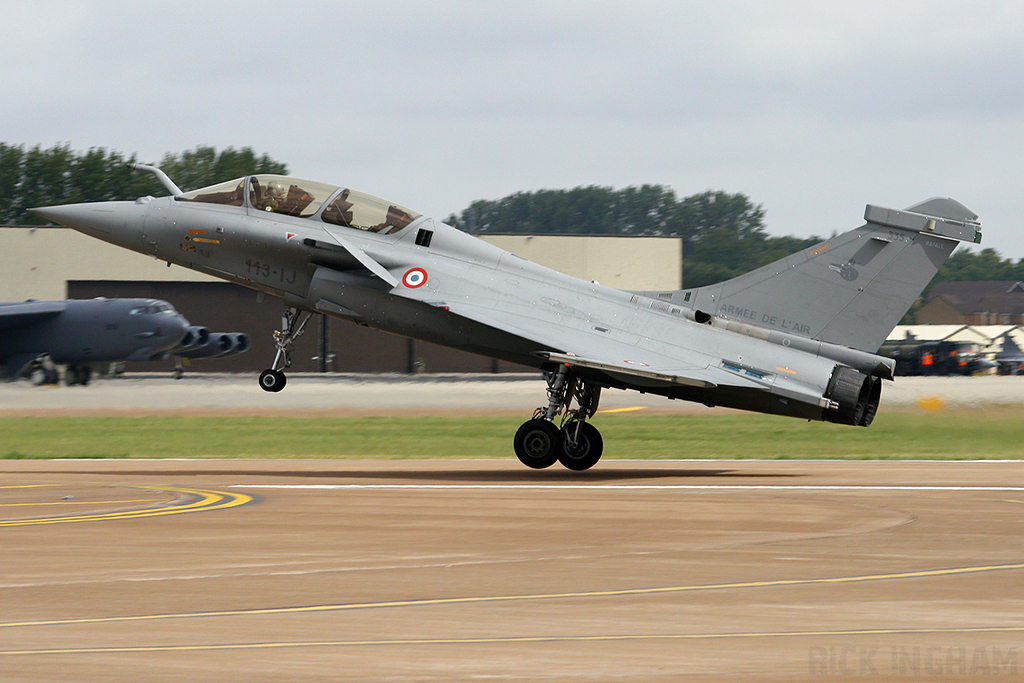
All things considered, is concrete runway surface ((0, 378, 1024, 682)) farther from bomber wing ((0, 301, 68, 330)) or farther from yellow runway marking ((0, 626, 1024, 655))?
bomber wing ((0, 301, 68, 330))

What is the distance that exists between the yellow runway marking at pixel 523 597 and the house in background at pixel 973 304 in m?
120

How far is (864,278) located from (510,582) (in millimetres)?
10676

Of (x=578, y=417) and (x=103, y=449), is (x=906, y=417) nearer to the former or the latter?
(x=578, y=417)

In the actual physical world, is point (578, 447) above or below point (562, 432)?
below

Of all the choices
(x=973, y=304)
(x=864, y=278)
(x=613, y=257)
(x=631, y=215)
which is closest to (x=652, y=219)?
(x=631, y=215)

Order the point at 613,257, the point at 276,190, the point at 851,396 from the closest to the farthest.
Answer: the point at 851,396
the point at 276,190
the point at 613,257

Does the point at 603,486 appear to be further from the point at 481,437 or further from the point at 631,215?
the point at 631,215

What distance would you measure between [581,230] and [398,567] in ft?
436

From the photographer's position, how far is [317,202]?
18.4 meters

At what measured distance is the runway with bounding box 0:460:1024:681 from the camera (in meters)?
6.54

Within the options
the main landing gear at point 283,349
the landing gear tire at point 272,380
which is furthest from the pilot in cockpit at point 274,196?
the landing gear tire at point 272,380

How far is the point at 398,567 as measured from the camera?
9.61 metres

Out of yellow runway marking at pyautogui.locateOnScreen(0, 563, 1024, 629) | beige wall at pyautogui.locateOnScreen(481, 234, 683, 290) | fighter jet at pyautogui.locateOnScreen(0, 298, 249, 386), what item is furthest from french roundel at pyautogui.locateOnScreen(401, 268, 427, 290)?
beige wall at pyautogui.locateOnScreen(481, 234, 683, 290)

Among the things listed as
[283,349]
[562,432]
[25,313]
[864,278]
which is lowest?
[562,432]
